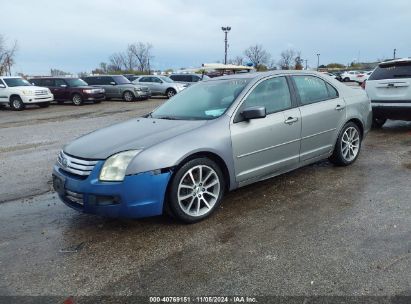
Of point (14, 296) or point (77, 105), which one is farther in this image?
point (77, 105)

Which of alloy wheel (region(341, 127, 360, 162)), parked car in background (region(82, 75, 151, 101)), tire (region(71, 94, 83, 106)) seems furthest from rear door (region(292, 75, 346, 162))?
parked car in background (region(82, 75, 151, 101))

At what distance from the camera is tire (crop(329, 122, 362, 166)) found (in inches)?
231

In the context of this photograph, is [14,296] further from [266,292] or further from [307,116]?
[307,116]

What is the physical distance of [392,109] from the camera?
28.6 ft

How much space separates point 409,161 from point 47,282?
574 cm

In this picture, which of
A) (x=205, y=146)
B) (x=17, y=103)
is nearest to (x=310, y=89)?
(x=205, y=146)

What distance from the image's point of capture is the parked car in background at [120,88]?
23891 millimetres

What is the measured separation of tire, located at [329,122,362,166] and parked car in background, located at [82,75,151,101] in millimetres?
19020

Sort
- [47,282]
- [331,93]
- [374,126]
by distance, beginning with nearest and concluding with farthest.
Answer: [47,282] < [331,93] < [374,126]

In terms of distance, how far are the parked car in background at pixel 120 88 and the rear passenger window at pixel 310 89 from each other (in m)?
19.2

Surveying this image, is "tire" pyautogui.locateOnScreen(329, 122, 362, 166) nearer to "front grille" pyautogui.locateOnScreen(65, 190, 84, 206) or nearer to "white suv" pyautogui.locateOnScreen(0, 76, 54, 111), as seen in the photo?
"front grille" pyautogui.locateOnScreen(65, 190, 84, 206)

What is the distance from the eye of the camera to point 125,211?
377 cm

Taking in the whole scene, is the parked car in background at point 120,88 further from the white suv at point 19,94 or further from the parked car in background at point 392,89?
the parked car in background at point 392,89

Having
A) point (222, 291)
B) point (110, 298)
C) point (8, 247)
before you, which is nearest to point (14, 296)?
point (110, 298)
